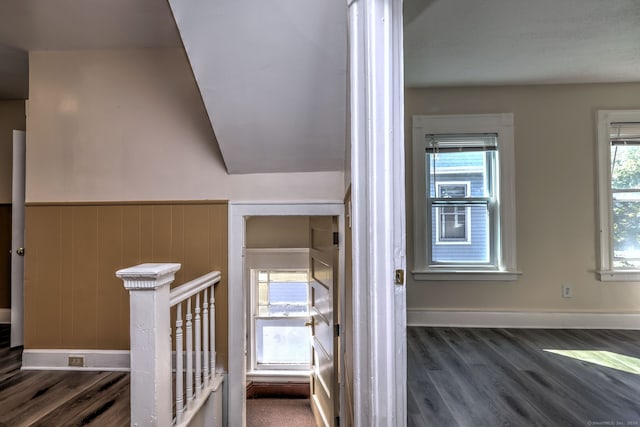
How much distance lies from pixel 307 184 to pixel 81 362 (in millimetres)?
2060

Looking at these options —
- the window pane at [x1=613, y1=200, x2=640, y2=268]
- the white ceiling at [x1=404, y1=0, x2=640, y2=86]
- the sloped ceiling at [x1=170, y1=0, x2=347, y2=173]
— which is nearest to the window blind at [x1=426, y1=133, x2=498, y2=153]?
the white ceiling at [x1=404, y1=0, x2=640, y2=86]

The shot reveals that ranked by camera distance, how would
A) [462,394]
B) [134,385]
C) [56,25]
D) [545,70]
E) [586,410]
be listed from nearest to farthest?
[134,385]
[586,410]
[462,394]
[56,25]
[545,70]

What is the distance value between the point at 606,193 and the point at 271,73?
3.31 meters

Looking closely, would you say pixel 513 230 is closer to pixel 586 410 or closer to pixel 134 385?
pixel 586 410

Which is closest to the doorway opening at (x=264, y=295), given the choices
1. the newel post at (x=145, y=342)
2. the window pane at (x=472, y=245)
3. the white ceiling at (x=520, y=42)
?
the newel post at (x=145, y=342)

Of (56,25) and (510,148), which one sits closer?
(56,25)

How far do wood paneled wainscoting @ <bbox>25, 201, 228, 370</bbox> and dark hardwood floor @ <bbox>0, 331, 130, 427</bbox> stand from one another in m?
0.20

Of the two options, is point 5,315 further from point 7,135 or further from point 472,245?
point 472,245

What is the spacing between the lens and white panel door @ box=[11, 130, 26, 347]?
101 inches

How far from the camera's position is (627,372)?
2.18m

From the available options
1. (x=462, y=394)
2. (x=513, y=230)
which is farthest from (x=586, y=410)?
(x=513, y=230)

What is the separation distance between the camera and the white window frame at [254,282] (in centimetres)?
352

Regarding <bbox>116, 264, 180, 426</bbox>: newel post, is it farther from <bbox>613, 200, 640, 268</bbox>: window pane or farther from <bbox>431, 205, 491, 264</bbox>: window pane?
<bbox>613, 200, 640, 268</bbox>: window pane

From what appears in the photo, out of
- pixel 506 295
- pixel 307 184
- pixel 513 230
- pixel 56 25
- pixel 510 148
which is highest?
pixel 56 25
